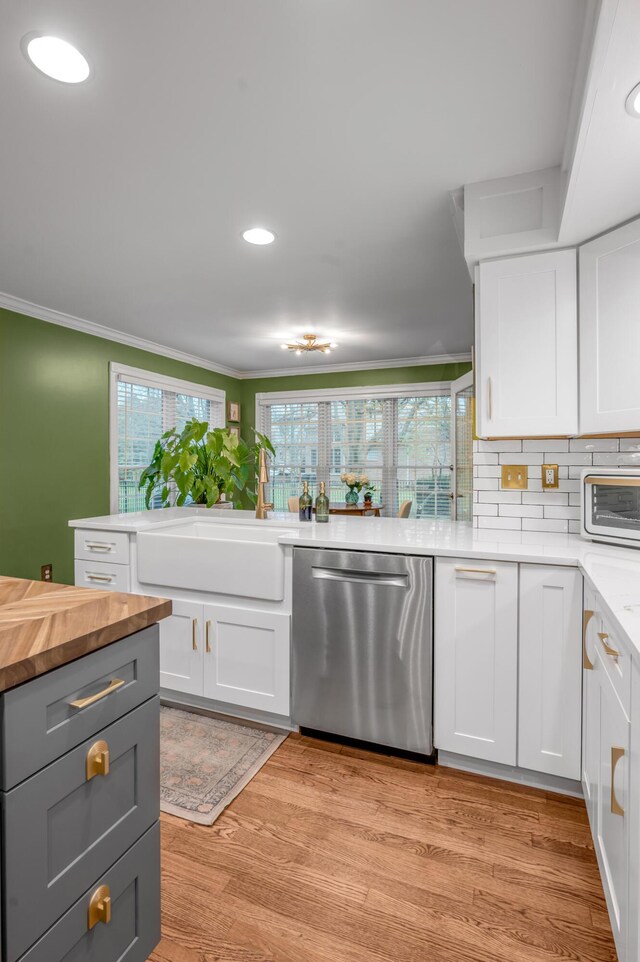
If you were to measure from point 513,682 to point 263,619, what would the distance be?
42.7 inches

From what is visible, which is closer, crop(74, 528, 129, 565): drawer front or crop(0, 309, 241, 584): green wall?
crop(74, 528, 129, 565): drawer front

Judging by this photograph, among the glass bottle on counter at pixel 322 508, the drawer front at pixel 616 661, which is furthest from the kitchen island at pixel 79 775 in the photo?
the glass bottle on counter at pixel 322 508

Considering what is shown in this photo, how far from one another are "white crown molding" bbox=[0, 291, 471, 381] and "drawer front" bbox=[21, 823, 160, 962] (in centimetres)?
372

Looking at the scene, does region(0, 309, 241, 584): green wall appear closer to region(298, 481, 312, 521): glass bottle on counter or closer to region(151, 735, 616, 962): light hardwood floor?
region(298, 481, 312, 521): glass bottle on counter

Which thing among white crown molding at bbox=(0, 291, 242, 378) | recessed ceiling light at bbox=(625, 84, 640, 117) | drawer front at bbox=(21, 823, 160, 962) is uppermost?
white crown molding at bbox=(0, 291, 242, 378)

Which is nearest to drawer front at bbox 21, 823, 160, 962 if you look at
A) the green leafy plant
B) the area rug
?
the area rug

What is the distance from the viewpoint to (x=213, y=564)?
2.37 m

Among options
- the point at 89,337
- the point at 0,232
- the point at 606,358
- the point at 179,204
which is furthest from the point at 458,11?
the point at 89,337

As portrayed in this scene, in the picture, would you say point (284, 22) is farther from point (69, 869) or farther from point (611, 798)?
point (611, 798)

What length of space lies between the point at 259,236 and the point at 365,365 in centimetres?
347

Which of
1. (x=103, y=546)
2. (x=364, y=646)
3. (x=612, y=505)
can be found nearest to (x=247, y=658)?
(x=364, y=646)

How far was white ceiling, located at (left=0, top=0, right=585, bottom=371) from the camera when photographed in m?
1.34

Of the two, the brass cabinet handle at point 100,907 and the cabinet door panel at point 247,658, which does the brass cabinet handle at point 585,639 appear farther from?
the brass cabinet handle at point 100,907

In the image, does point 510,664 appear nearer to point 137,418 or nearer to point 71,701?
point 71,701
